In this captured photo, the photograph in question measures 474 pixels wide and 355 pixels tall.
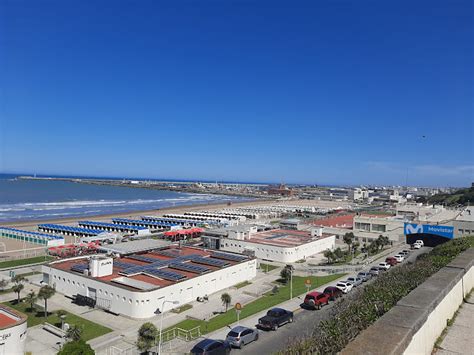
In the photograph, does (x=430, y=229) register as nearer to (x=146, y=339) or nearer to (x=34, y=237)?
(x=146, y=339)

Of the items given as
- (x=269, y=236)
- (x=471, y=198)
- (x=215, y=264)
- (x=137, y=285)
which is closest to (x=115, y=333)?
(x=137, y=285)

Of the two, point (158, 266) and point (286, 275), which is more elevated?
point (158, 266)

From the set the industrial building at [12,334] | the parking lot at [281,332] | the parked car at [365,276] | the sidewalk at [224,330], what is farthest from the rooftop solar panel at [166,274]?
the parked car at [365,276]

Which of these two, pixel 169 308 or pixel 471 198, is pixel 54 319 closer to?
pixel 169 308

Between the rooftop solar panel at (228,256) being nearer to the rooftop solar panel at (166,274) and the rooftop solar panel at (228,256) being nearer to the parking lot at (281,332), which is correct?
the rooftop solar panel at (166,274)

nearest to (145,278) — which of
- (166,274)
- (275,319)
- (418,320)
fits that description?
(166,274)

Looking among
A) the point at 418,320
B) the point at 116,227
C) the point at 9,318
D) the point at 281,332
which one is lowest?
the point at 116,227

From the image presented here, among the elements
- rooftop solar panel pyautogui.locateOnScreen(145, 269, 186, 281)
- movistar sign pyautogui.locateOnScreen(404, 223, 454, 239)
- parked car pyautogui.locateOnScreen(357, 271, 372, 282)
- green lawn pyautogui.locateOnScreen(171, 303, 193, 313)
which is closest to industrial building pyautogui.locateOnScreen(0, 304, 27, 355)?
green lawn pyautogui.locateOnScreen(171, 303, 193, 313)
